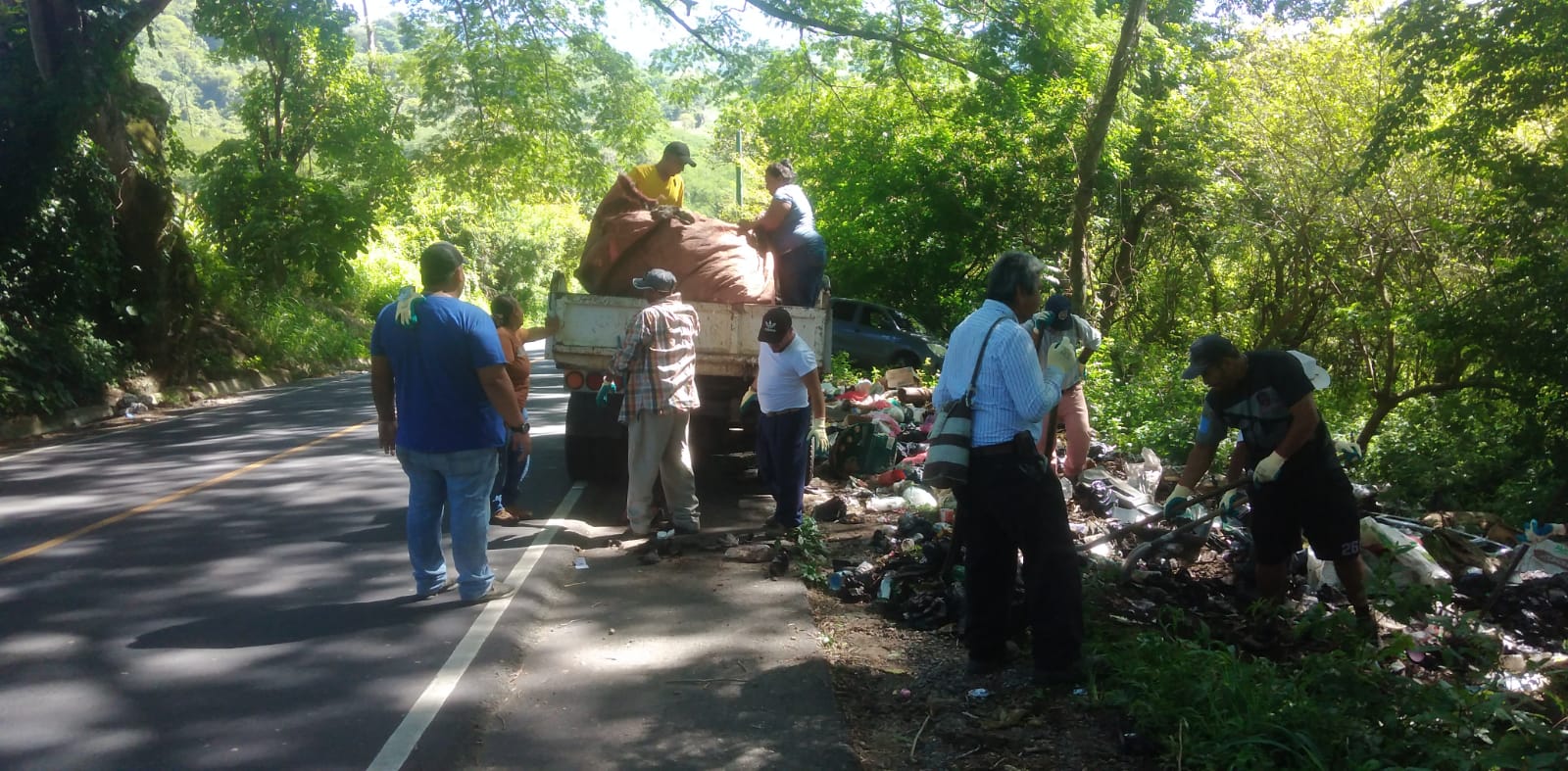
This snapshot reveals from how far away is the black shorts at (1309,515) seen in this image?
5.37 metres

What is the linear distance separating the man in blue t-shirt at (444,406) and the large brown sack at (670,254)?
3.27 meters

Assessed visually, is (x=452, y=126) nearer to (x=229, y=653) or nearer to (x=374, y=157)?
(x=374, y=157)

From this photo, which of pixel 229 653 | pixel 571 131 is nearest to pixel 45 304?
pixel 571 131

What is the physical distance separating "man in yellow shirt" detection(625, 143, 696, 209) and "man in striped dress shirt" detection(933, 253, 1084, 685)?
5.31 meters

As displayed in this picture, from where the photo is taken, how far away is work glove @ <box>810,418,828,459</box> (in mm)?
8594

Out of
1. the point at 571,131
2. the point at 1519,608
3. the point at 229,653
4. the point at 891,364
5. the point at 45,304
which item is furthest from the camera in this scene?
the point at 571,131

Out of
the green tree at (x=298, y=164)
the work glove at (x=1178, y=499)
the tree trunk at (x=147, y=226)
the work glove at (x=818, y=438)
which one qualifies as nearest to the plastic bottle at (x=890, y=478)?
the work glove at (x=818, y=438)

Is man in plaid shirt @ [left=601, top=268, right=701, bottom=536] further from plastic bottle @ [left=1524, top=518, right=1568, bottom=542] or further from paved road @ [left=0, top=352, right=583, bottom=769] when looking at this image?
plastic bottle @ [left=1524, top=518, right=1568, bottom=542]

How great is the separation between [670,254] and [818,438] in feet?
6.54

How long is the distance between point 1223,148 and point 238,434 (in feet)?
44.6

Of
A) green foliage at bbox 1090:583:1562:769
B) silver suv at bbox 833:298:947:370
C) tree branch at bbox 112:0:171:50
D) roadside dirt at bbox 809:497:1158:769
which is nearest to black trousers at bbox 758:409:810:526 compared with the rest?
roadside dirt at bbox 809:497:1158:769

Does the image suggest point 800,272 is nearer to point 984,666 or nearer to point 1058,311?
point 1058,311

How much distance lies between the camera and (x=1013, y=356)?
187 inches

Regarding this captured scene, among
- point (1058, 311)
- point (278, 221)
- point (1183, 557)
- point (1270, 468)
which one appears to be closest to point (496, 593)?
point (1058, 311)
